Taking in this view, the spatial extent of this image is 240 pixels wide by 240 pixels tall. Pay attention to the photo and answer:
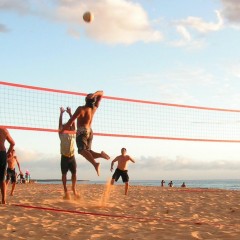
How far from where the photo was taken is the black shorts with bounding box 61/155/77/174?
26.8ft

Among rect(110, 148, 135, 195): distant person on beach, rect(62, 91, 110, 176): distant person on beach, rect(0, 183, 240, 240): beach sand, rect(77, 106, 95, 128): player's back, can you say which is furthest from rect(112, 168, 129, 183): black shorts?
rect(77, 106, 95, 128): player's back

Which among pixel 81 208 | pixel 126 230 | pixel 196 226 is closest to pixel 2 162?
pixel 81 208

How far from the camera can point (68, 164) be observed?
8172 millimetres

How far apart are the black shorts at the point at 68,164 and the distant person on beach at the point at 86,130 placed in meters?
1.80

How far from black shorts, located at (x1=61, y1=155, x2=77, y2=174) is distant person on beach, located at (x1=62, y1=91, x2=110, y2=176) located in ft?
5.91

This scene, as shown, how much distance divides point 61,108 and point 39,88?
2.70ft

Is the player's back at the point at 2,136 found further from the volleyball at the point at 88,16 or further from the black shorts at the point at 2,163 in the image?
the volleyball at the point at 88,16

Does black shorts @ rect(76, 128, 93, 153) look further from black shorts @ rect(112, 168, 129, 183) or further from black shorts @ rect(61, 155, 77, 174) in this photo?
black shorts @ rect(112, 168, 129, 183)

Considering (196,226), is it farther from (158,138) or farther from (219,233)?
(158,138)

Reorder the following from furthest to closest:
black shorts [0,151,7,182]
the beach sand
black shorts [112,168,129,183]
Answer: black shorts [112,168,129,183] < black shorts [0,151,7,182] < the beach sand

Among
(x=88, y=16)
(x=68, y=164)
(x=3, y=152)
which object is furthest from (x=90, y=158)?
(x=88, y=16)

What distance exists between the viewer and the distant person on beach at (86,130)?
6285 millimetres

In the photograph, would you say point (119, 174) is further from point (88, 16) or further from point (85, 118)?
point (85, 118)

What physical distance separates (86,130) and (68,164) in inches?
77.8
